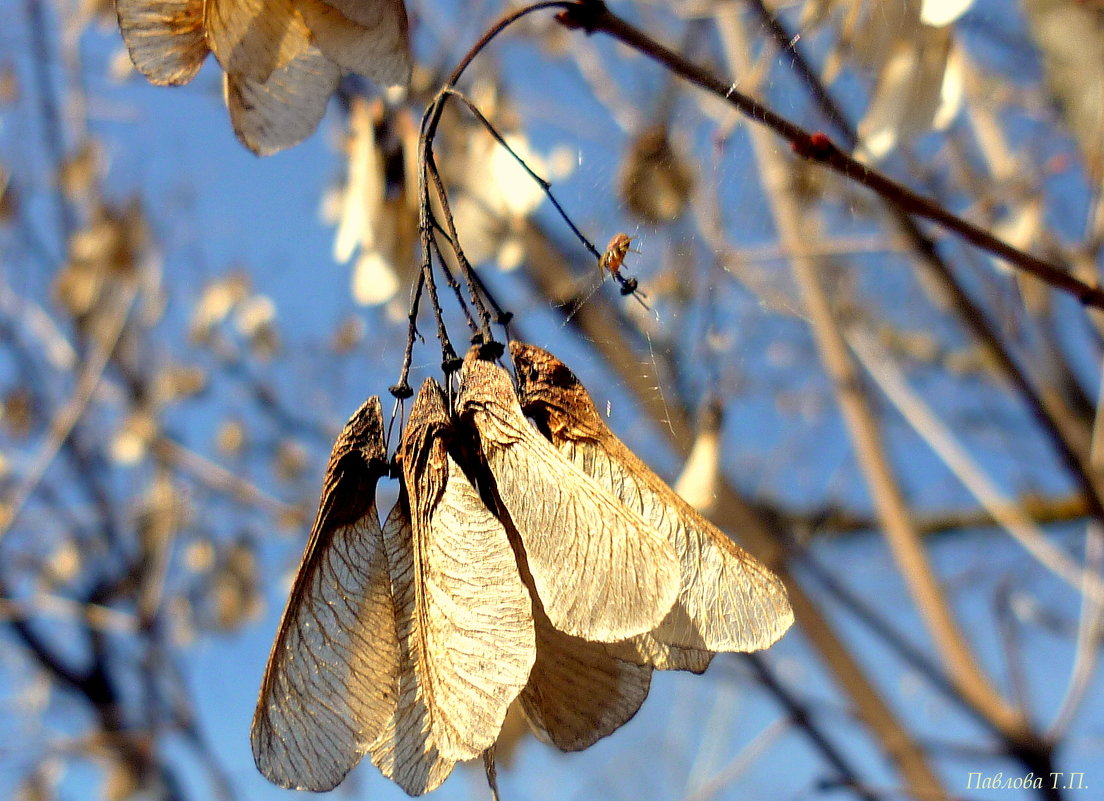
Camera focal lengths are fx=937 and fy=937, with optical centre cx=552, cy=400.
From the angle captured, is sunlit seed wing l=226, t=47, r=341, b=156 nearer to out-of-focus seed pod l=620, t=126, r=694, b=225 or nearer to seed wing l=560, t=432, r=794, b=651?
out-of-focus seed pod l=620, t=126, r=694, b=225

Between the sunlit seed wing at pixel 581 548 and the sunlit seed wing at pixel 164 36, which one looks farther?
the sunlit seed wing at pixel 164 36

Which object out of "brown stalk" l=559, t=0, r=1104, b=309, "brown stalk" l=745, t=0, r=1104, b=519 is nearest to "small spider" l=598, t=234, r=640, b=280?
"brown stalk" l=559, t=0, r=1104, b=309

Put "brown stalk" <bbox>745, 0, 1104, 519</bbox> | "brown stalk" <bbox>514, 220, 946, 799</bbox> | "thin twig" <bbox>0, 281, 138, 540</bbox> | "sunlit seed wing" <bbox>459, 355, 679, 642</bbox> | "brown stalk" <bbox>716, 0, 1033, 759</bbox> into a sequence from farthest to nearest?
"thin twig" <bbox>0, 281, 138, 540</bbox> → "brown stalk" <bbox>716, 0, 1033, 759</bbox> → "brown stalk" <bbox>514, 220, 946, 799</bbox> → "brown stalk" <bbox>745, 0, 1104, 519</bbox> → "sunlit seed wing" <bbox>459, 355, 679, 642</bbox>

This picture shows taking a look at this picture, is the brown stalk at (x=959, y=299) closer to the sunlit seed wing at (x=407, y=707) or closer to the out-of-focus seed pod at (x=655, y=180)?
the out-of-focus seed pod at (x=655, y=180)

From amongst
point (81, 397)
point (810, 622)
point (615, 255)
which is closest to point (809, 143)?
point (615, 255)

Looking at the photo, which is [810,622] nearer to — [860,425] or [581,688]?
[860,425]

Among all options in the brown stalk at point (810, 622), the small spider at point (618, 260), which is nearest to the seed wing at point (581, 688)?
the small spider at point (618, 260)

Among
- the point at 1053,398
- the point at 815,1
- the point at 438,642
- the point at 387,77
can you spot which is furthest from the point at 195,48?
the point at 1053,398
